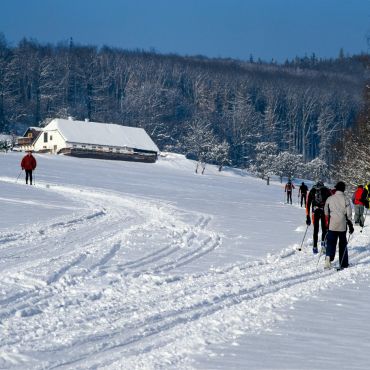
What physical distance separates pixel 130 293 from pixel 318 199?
702 centimetres

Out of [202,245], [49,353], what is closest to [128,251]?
[202,245]

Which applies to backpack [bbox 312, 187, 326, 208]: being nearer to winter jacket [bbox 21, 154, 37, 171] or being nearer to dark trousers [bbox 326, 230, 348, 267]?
dark trousers [bbox 326, 230, 348, 267]

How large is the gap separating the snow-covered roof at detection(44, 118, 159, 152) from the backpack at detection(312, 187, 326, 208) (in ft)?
210

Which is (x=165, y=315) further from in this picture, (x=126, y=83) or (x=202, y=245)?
(x=126, y=83)

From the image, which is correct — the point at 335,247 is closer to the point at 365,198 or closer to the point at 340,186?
the point at 340,186

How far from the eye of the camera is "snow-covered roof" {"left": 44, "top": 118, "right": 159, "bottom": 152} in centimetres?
7775

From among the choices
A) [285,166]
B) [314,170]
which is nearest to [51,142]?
[285,166]

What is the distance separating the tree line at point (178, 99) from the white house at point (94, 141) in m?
11.5

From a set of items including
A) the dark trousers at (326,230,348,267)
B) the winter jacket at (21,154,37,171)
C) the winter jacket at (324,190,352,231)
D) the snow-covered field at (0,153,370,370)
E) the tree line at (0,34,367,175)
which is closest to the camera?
the snow-covered field at (0,153,370,370)

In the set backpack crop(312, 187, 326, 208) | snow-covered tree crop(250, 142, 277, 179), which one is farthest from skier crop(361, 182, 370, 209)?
snow-covered tree crop(250, 142, 277, 179)

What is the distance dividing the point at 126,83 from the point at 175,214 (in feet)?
435

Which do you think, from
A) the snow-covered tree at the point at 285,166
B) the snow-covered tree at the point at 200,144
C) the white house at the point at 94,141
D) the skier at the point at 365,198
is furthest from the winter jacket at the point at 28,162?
the snow-covered tree at the point at 285,166

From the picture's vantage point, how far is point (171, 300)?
8227 millimetres

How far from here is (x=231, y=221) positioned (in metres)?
20.6
